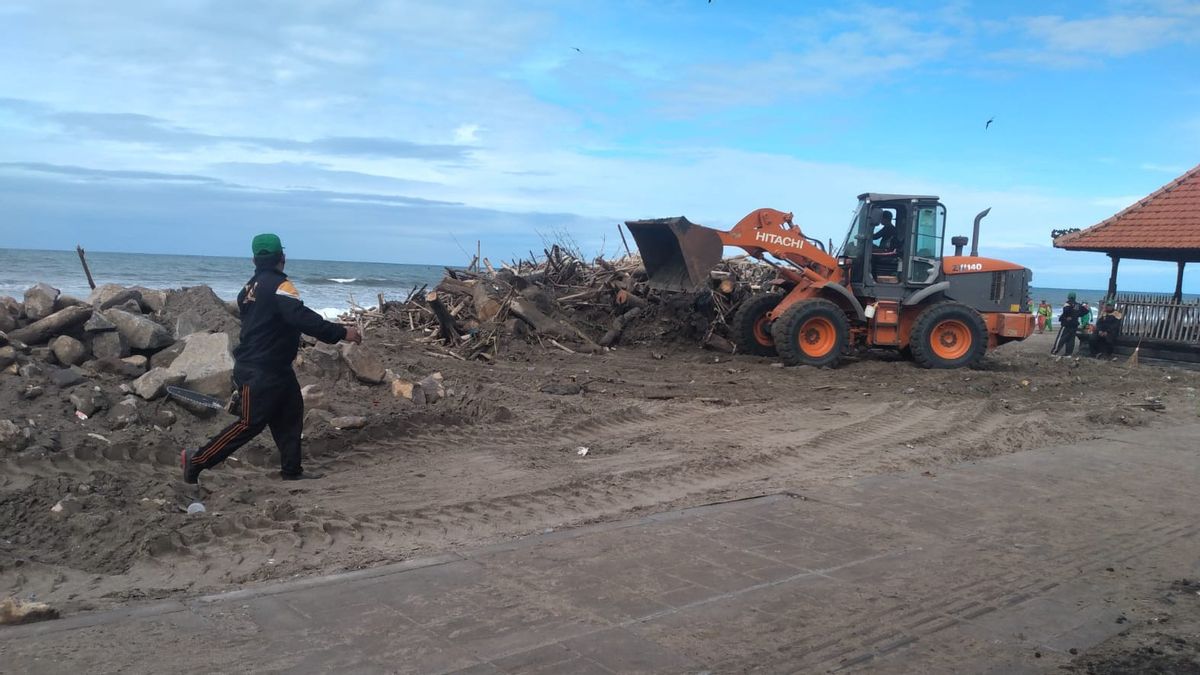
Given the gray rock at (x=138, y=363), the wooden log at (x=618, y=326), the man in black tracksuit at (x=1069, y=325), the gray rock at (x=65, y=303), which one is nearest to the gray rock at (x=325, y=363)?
the gray rock at (x=138, y=363)

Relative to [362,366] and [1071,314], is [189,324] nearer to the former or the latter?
[362,366]

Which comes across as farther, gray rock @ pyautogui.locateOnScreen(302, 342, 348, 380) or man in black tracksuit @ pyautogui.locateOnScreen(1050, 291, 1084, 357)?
man in black tracksuit @ pyautogui.locateOnScreen(1050, 291, 1084, 357)

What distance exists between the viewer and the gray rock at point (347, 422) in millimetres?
7539

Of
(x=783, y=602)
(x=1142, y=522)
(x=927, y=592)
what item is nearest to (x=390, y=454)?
(x=783, y=602)

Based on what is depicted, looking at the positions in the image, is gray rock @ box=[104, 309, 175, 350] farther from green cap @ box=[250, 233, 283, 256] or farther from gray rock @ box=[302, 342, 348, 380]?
green cap @ box=[250, 233, 283, 256]

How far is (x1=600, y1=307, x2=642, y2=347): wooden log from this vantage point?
14.6 m

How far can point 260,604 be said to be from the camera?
4.30m

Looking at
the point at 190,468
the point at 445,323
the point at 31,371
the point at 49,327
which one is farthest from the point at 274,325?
the point at 445,323

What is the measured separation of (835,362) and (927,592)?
9.19 metres

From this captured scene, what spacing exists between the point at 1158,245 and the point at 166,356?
18.2m

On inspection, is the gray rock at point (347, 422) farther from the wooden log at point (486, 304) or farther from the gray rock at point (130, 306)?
the wooden log at point (486, 304)

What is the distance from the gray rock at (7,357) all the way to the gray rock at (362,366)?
2809 mm

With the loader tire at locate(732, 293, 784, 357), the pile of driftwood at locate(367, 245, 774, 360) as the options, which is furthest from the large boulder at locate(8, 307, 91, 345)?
the loader tire at locate(732, 293, 784, 357)

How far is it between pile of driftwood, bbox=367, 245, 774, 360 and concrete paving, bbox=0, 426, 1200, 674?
7.63 meters
